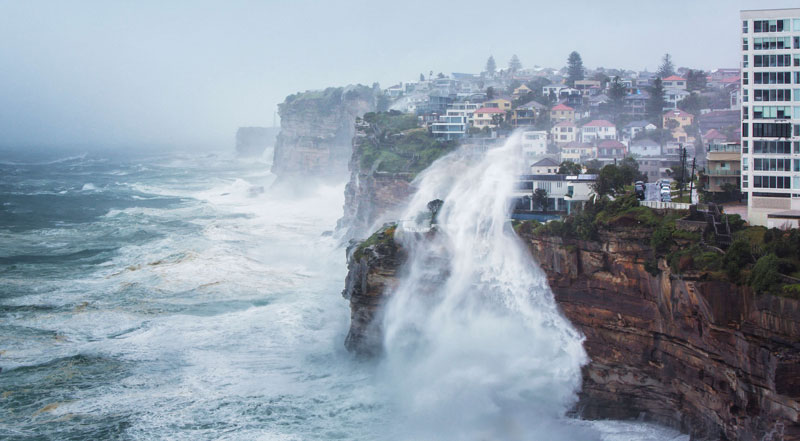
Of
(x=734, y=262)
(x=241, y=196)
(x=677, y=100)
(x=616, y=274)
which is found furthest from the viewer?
(x=241, y=196)

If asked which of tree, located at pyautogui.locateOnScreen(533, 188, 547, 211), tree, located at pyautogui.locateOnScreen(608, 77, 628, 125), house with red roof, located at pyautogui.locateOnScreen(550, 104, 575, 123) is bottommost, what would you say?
tree, located at pyautogui.locateOnScreen(533, 188, 547, 211)

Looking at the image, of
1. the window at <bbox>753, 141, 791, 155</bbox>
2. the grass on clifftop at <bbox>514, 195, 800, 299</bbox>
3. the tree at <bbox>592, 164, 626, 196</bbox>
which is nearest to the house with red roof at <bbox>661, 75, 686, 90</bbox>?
the tree at <bbox>592, 164, 626, 196</bbox>

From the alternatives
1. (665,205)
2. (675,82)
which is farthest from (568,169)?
(675,82)

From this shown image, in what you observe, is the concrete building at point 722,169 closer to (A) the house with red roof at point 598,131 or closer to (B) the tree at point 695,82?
(A) the house with red roof at point 598,131

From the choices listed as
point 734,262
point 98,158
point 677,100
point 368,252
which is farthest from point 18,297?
point 98,158

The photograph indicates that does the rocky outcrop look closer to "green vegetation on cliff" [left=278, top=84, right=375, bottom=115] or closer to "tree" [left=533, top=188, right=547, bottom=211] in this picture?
"tree" [left=533, top=188, right=547, bottom=211]

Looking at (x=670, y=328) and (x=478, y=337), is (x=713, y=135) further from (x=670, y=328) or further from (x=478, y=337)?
(x=670, y=328)

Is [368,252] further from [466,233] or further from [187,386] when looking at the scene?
[187,386]

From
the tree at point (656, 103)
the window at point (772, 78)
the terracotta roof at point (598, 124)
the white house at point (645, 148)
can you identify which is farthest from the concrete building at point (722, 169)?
the tree at point (656, 103)
